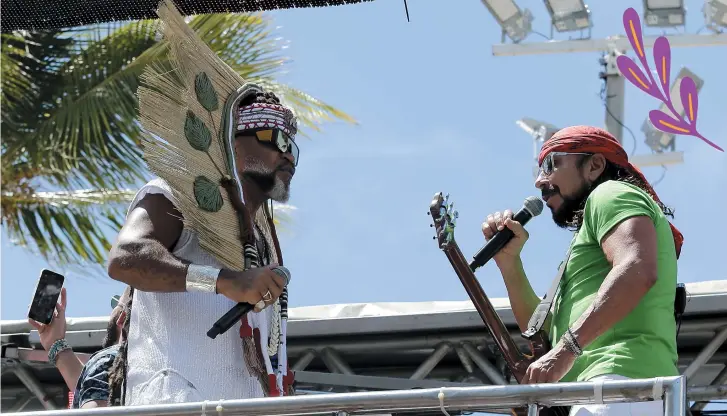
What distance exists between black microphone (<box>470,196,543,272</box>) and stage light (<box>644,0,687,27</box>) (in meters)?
9.67

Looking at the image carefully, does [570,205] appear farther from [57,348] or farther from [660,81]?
[660,81]

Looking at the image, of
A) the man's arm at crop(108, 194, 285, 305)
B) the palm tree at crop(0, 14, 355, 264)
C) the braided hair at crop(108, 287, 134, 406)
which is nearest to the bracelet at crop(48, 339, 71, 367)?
the braided hair at crop(108, 287, 134, 406)

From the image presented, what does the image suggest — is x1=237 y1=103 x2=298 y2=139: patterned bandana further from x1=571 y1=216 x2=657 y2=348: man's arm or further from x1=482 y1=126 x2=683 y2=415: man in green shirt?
x1=571 y1=216 x2=657 y2=348: man's arm

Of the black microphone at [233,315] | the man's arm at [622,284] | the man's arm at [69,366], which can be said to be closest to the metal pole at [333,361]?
the man's arm at [69,366]

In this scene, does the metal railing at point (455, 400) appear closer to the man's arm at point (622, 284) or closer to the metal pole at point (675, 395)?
the metal pole at point (675, 395)

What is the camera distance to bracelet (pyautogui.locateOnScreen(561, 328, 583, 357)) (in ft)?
13.6

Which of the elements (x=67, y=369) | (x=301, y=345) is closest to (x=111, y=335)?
(x=67, y=369)

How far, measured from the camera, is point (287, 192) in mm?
4914

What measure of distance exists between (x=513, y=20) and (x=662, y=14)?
142 cm

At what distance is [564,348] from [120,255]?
1.32m

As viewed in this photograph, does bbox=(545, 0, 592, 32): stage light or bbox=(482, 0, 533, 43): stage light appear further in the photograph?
bbox=(482, 0, 533, 43): stage light

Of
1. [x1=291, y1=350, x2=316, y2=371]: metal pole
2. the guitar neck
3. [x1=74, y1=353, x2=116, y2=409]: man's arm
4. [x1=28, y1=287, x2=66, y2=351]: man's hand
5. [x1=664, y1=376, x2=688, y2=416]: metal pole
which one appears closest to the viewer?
[x1=664, y1=376, x2=688, y2=416]: metal pole

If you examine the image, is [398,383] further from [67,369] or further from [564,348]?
[564,348]

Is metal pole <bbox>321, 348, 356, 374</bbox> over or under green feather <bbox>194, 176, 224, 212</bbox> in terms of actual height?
under
